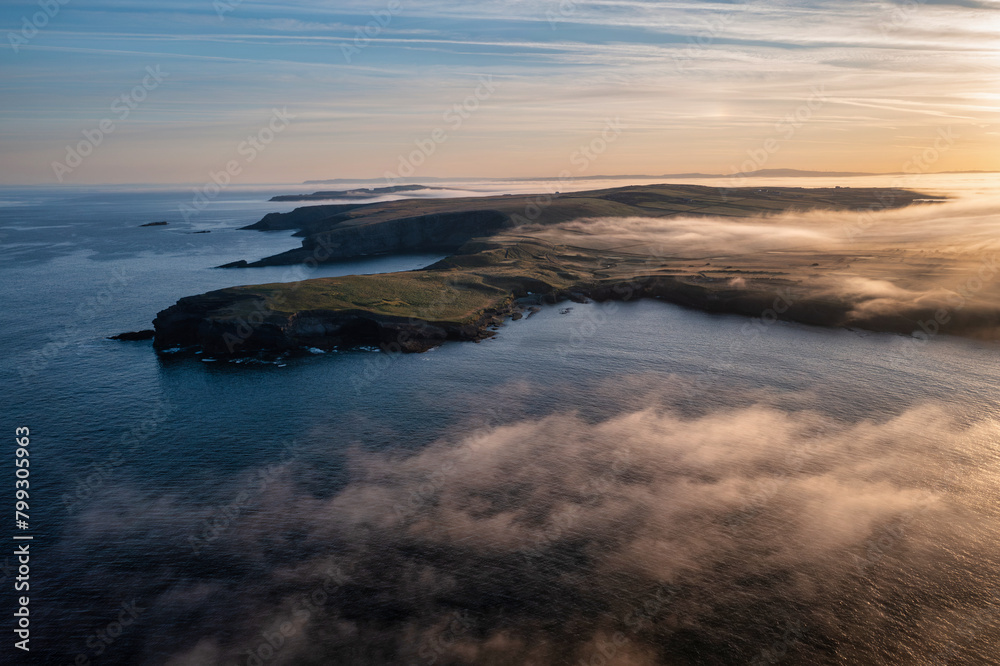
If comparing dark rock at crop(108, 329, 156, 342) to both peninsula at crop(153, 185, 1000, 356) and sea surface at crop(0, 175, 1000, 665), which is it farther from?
sea surface at crop(0, 175, 1000, 665)

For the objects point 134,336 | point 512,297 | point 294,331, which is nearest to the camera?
point 294,331

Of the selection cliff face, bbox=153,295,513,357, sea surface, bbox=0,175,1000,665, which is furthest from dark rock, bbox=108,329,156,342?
sea surface, bbox=0,175,1000,665

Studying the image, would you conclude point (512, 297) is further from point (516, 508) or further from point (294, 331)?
point (516, 508)

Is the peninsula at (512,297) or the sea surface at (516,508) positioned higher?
the peninsula at (512,297)

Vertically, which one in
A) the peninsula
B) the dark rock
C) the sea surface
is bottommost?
the sea surface

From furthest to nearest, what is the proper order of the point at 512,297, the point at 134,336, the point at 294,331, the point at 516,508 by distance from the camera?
the point at 512,297 → the point at 134,336 → the point at 294,331 → the point at 516,508

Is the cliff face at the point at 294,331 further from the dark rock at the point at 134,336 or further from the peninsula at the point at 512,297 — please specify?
the dark rock at the point at 134,336

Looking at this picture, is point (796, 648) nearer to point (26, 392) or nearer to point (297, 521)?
→ point (297, 521)

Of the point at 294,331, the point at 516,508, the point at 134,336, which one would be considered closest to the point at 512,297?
the point at 294,331

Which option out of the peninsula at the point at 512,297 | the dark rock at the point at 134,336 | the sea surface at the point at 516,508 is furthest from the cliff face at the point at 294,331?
the sea surface at the point at 516,508
